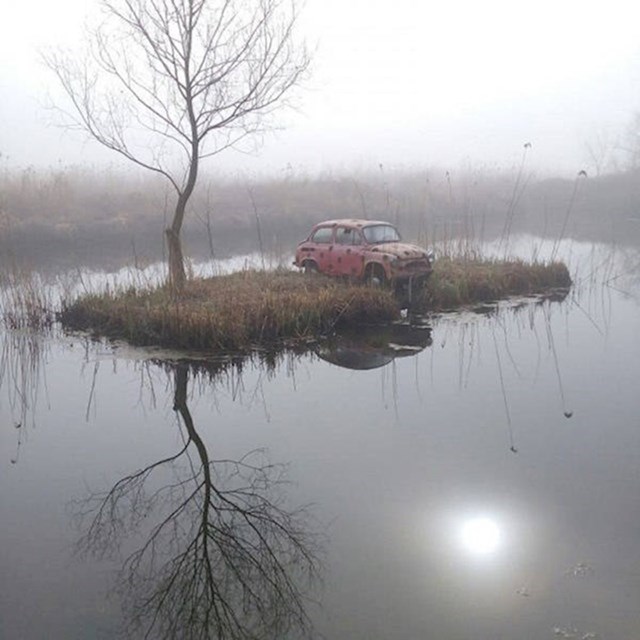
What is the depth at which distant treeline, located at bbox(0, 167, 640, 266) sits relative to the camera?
920 inches

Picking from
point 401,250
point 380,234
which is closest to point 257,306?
point 401,250

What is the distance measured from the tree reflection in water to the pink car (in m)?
7.46

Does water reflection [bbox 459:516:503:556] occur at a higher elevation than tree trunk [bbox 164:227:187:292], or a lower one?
lower

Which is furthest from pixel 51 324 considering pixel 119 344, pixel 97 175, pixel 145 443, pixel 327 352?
pixel 97 175

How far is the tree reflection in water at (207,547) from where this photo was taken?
432cm

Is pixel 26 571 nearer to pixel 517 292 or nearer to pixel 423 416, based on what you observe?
pixel 423 416

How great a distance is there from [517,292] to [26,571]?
40.4 ft

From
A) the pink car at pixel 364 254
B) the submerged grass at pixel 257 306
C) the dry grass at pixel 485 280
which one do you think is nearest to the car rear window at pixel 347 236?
→ the pink car at pixel 364 254

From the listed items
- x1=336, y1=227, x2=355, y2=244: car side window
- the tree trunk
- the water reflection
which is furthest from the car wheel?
the water reflection

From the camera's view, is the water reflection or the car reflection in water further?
the car reflection in water

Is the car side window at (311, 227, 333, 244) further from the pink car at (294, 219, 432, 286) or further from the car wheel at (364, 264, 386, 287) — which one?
the car wheel at (364, 264, 386, 287)

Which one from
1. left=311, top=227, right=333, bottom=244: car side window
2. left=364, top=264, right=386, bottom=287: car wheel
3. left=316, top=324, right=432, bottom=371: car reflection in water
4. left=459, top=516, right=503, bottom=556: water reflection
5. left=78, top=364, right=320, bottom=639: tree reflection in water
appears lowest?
left=459, top=516, right=503, bottom=556: water reflection

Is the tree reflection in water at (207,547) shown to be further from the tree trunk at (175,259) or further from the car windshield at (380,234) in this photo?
the car windshield at (380,234)

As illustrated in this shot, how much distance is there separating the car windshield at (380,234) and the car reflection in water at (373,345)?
271 centimetres
